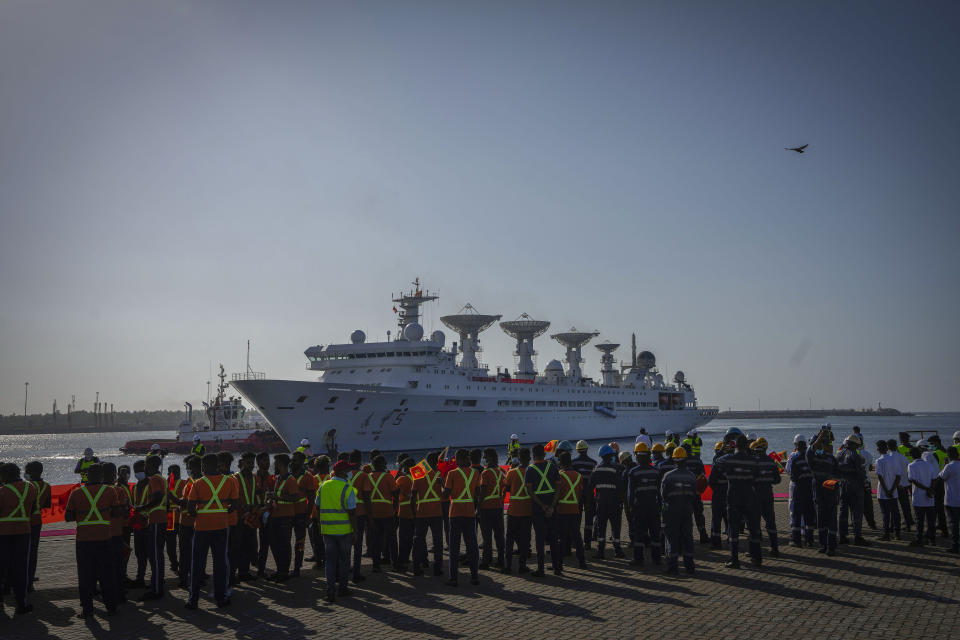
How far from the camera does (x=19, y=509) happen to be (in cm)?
787

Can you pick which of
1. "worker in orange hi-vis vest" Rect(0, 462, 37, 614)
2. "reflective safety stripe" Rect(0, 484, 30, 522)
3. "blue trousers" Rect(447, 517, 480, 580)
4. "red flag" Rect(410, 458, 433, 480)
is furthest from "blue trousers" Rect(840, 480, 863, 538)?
"reflective safety stripe" Rect(0, 484, 30, 522)

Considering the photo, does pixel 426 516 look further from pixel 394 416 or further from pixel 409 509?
pixel 394 416

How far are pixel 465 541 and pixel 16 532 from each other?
5425 millimetres

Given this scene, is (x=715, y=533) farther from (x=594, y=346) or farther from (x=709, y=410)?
(x=709, y=410)

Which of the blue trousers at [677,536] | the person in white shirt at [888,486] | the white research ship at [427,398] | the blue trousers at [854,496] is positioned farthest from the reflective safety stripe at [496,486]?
the white research ship at [427,398]

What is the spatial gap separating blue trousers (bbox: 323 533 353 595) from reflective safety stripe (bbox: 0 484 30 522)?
11.8 feet

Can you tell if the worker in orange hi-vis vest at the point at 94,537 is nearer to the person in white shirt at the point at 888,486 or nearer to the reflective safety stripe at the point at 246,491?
the reflective safety stripe at the point at 246,491

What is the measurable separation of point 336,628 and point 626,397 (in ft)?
221

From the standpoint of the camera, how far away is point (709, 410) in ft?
286

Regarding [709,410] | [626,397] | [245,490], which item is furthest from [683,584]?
[709,410]

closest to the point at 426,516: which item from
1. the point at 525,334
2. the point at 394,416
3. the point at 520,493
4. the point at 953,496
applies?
the point at 520,493

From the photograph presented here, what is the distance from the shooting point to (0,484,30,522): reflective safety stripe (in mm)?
7824

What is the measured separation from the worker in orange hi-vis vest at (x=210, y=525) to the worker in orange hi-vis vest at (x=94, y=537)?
0.88 metres

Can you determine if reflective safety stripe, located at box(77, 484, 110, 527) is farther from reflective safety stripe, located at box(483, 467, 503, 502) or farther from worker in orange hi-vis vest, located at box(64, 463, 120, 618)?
reflective safety stripe, located at box(483, 467, 503, 502)
